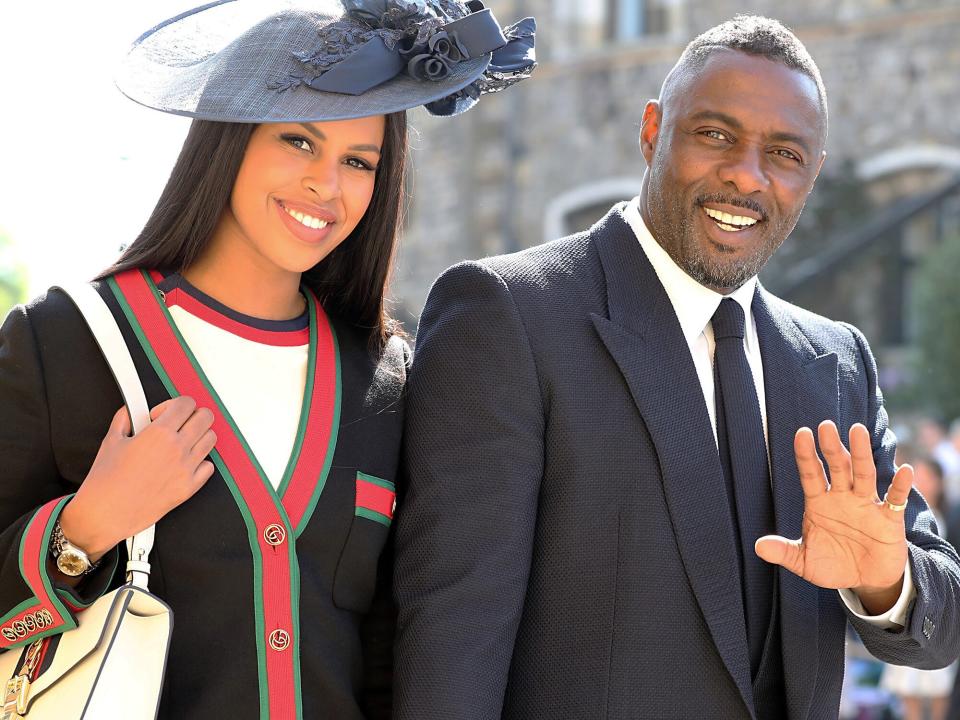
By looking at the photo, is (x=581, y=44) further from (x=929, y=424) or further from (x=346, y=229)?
(x=346, y=229)

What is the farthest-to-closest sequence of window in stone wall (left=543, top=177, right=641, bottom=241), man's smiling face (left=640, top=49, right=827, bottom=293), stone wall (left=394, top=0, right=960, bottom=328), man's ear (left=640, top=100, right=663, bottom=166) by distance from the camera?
window in stone wall (left=543, top=177, right=641, bottom=241)
stone wall (left=394, top=0, right=960, bottom=328)
man's ear (left=640, top=100, right=663, bottom=166)
man's smiling face (left=640, top=49, right=827, bottom=293)

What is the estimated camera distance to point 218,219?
2912 mm

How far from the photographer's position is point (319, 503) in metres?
2.82

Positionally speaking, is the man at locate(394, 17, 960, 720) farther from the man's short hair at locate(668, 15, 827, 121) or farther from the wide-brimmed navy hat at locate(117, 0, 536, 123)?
the wide-brimmed navy hat at locate(117, 0, 536, 123)

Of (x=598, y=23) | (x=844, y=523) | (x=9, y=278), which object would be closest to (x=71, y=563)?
(x=844, y=523)

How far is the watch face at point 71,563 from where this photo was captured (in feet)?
8.38

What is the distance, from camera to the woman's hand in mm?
2545

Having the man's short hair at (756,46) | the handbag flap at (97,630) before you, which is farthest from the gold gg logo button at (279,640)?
the man's short hair at (756,46)

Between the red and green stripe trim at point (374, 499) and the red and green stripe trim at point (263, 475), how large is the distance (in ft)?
0.29

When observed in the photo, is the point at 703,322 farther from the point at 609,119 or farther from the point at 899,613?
the point at 609,119

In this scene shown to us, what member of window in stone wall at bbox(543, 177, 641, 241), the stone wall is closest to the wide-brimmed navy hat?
the stone wall

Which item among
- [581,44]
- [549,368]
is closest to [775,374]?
[549,368]

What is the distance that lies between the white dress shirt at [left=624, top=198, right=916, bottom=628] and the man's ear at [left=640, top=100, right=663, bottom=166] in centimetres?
16

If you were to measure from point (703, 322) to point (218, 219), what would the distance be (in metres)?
1.01
